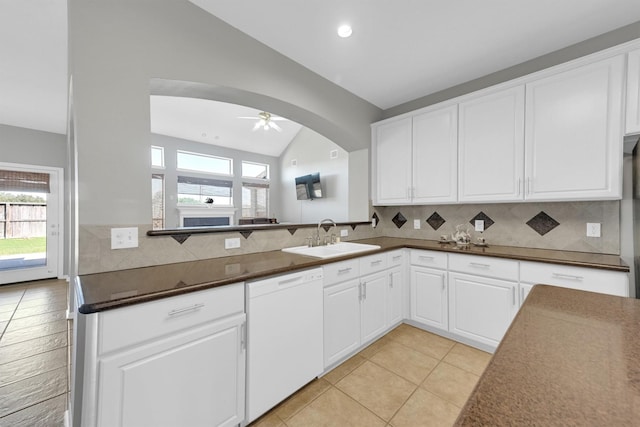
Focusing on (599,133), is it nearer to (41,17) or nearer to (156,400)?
(156,400)

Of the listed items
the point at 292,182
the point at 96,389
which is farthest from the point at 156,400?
the point at 292,182

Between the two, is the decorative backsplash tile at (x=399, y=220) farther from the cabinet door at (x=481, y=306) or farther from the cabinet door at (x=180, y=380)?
the cabinet door at (x=180, y=380)

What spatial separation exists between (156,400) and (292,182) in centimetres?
689

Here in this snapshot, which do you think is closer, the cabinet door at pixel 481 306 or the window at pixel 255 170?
the cabinet door at pixel 481 306

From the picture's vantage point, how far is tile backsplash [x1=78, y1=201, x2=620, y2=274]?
1465 mm

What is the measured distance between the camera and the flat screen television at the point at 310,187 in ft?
21.9

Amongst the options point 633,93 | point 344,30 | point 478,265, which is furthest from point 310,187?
point 633,93

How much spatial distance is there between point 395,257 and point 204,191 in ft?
19.1

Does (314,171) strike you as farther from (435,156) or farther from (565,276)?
(565,276)

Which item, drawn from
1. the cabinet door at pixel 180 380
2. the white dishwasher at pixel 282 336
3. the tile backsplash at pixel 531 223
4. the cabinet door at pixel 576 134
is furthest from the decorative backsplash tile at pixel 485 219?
the cabinet door at pixel 180 380

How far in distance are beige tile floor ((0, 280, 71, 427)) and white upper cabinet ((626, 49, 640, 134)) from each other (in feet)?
13.8

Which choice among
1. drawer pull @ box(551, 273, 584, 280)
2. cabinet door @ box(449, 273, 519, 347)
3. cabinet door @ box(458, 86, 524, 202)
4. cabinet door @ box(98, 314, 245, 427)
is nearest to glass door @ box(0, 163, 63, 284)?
cabinet door @ box(98, 314, 245, 427)

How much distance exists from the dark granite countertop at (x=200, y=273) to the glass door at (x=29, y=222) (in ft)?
16.4

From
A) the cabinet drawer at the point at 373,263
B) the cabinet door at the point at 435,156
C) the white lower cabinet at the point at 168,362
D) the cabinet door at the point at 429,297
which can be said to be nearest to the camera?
the white lower cabinet at the point at 168,362
